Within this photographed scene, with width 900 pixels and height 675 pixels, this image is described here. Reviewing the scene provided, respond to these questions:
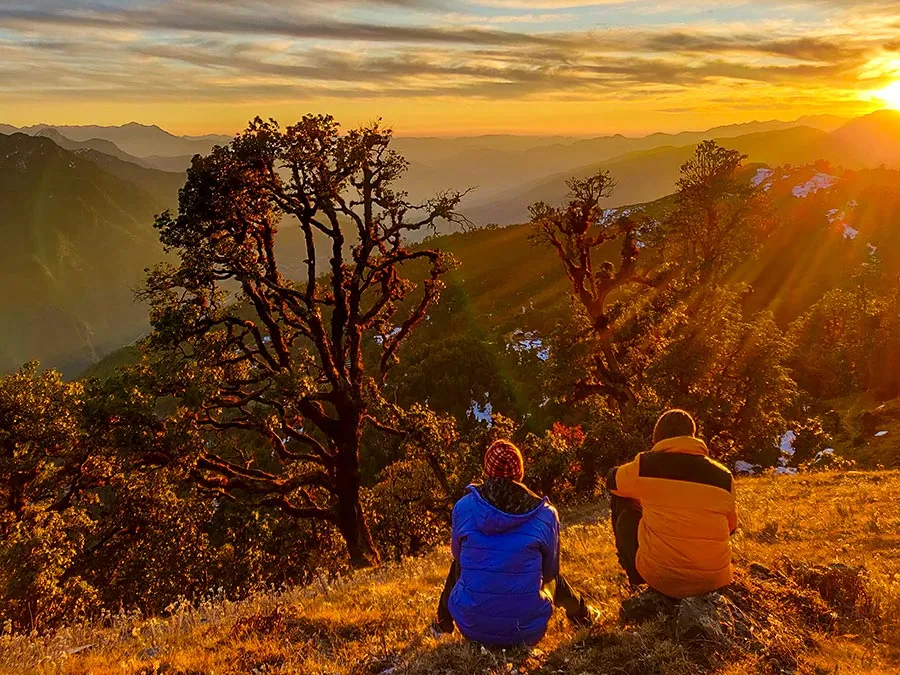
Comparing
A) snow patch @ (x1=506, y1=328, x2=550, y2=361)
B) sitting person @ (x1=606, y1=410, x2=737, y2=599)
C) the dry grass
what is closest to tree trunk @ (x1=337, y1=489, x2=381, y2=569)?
the dry grass

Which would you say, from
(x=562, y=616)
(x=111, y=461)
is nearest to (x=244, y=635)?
(x=562, y=616)

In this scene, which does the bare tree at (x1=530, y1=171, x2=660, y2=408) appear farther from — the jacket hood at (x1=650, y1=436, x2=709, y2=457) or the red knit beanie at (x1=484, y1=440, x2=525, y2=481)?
the red knit beanie at (x1=484, y1=440, x2=525, y2=481)

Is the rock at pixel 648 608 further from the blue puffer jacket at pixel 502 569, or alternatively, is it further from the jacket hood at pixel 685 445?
the jacket hood at pixel 685 445

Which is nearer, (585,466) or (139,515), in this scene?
(139,515)

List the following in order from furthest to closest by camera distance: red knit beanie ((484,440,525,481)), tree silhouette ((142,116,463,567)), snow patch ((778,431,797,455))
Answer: snow patch ((778,431,797,455))
tree silhouette ((142,116,463,567))
red knit beanie ((484,440,525,481))

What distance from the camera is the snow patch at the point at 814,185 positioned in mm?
147500

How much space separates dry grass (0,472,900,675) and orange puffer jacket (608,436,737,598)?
0.75 metres

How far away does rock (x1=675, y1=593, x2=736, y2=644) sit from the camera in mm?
6125

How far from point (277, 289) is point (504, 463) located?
580 inches

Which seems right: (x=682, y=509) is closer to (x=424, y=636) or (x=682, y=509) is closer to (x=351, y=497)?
(x=424, y=636)

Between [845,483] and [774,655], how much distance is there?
16503 mm

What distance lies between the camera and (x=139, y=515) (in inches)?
734

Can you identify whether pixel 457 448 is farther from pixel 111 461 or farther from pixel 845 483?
pixel 845 483

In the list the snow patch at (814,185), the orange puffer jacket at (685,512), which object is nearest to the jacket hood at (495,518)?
the orange puffer jacket at (685,512)
